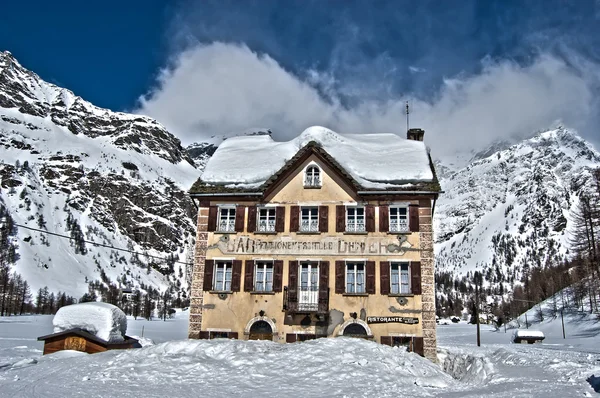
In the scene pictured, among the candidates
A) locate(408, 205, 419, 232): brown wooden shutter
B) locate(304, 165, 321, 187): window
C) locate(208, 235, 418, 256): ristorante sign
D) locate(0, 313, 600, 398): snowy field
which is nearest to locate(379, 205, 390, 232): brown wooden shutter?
locate(208, 235, 418, 256): ristorante sign

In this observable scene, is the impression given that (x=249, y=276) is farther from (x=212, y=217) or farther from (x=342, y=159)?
(x=342, y=159)

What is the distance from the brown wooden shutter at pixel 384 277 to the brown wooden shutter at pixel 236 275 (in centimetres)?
821

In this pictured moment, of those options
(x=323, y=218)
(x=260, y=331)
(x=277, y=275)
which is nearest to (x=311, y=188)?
(x=323, y=218)

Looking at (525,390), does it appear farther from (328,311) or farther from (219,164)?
(219,164)

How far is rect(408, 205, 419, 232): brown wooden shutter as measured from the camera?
1286 inches

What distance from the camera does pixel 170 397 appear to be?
58.2 feet

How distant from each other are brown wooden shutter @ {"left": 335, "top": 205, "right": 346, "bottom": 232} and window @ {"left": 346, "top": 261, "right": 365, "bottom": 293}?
2133 mm

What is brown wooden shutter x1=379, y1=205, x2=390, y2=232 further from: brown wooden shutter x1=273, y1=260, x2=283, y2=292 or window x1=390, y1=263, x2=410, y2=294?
brown wooden shutter x1=273, y1=260, x2=283, y2=292

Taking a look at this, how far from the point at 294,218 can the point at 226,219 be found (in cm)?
427

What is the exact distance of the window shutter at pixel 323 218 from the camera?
33.5 metres

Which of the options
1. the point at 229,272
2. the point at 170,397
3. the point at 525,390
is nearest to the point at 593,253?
the point at 229,272

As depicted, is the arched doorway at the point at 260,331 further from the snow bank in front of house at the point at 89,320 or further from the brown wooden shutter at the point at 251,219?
the snow bank in front of house at the point at 89,320

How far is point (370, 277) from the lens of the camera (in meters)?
32.2

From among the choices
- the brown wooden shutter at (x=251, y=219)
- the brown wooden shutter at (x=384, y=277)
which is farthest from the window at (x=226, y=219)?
the brown wooden shutter at (x=384, y=277)
